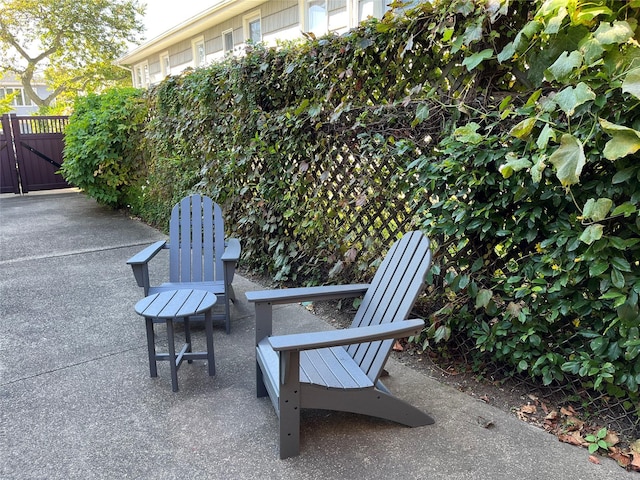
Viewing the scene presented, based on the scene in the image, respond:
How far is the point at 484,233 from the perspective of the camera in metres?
2.22

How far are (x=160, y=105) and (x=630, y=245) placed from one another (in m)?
5.45

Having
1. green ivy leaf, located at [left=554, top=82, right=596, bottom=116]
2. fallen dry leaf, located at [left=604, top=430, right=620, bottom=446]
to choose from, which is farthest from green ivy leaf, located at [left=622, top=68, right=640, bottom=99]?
fallen dry leaf, located at [left=604, top=430, right=620, bottom=446]

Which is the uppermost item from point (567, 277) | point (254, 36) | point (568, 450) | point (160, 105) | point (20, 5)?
point (20, 5)

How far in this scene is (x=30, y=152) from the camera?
9141mm

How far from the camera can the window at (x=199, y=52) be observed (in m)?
10.9

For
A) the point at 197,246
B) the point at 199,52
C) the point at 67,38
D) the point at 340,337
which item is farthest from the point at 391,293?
the point at 67,38

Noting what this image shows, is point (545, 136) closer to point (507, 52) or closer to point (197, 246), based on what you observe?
point (507, 52)

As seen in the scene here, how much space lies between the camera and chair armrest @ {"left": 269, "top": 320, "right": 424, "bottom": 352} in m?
1.65

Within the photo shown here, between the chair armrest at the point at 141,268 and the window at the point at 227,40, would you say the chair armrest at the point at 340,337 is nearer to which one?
the chair armrest at the point at 141,268

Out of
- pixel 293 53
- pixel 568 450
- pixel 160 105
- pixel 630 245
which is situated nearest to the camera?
pixel 630 245

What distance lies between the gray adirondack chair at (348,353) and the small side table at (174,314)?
0.38m

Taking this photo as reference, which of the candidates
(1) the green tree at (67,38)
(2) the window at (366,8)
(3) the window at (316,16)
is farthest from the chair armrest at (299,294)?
(1) the green tree at (67,38)

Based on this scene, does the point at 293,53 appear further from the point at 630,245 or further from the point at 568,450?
the point at 568,450

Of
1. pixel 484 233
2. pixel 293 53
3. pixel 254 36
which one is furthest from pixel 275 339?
pixel 254 36
